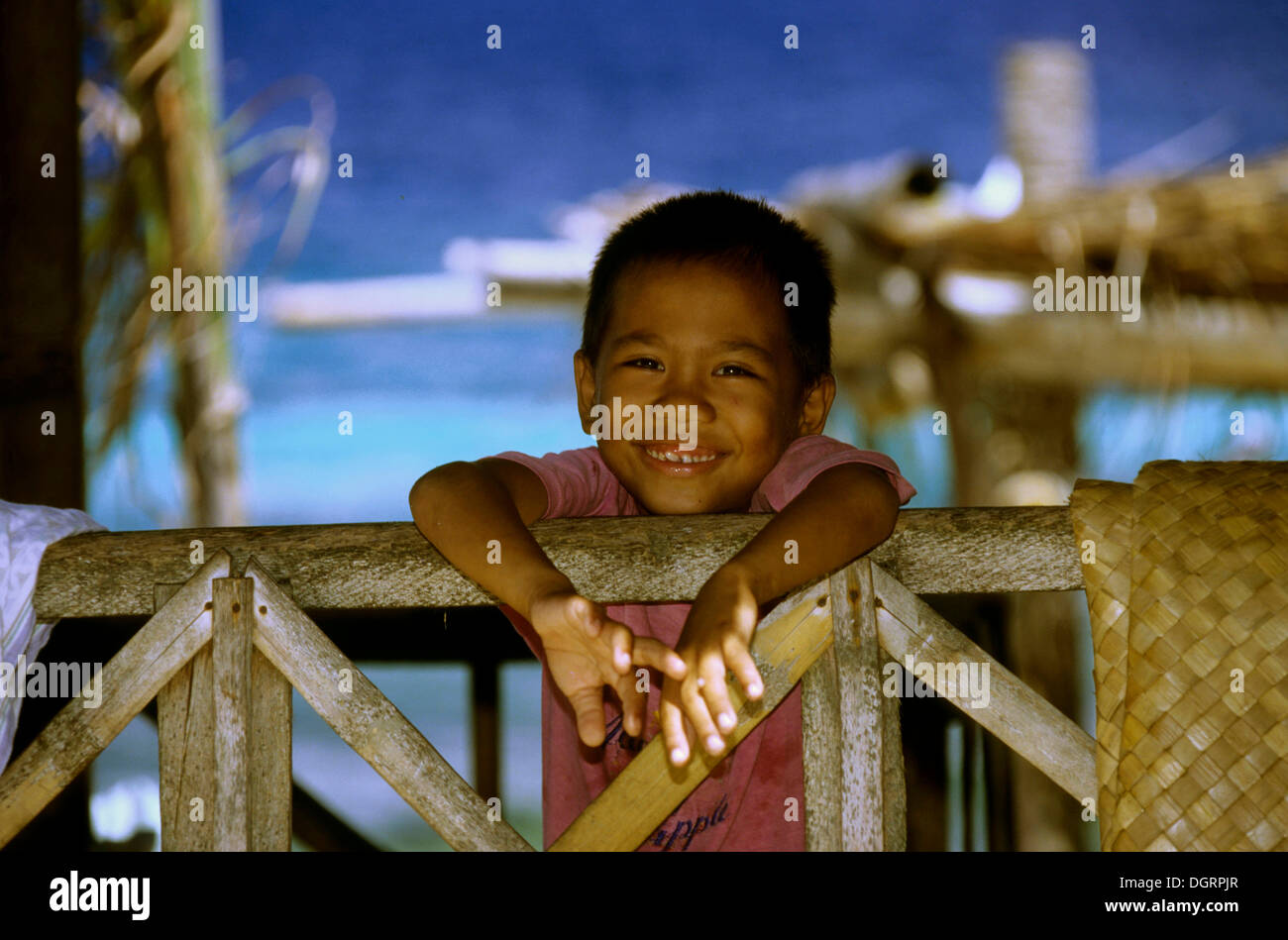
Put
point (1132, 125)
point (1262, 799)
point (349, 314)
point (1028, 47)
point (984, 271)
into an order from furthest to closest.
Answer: point (349, 314)
point (1132, 125)
point (1028, 47)
point (984, 271)
point (1262, 799)

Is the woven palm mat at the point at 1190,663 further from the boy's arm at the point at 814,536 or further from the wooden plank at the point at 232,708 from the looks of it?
the wooden plank at the point at 232,708

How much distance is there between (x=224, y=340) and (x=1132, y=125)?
413 centimetres

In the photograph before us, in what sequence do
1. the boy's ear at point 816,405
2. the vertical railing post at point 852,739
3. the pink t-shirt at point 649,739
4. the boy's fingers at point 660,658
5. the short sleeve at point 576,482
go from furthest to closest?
the boy's ear at point 816,405 < the pink t-shirt at point 649,739 < the short sleeve at point 576,482 < the vertical railing post at point 852,739 < the boy's fingers at point 660,658

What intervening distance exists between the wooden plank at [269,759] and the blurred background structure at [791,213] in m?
1.70

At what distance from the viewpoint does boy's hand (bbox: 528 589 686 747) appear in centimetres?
122

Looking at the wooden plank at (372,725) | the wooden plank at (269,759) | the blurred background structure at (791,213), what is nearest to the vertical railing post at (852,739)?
the wooden plank at (372,725)

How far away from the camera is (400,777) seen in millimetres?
1393

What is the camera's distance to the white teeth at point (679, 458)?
1.87 meters

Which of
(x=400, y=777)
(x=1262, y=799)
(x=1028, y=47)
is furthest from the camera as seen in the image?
(x=1028, y=47)

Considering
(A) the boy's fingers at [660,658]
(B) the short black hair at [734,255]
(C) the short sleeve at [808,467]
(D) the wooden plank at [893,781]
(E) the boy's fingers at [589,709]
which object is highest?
(B) the short black hair at [734,255]
